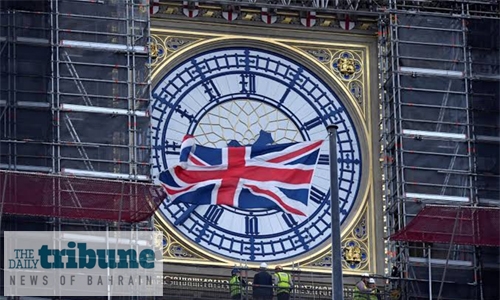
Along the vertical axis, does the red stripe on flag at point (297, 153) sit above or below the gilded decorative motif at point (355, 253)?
above

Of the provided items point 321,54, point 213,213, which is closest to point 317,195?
point 213,213

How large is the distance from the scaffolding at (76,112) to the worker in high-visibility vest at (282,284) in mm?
2312

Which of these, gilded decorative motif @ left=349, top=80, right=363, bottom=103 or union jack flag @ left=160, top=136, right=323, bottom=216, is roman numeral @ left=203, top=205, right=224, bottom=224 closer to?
union jack flag @ left=160, top=136, right=323, bottom=216

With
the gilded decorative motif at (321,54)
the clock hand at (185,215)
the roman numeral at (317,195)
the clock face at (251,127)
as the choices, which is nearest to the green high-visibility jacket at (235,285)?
the clock face at (251,127)

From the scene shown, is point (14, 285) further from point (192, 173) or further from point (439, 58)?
point (439, 58)

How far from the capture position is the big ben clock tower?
46.3 metres

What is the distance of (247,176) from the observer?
45.2 metres

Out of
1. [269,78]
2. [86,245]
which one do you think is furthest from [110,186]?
[269,78]

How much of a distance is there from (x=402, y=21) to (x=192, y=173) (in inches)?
209

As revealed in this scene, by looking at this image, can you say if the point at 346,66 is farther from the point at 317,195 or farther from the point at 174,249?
the point at 174,249

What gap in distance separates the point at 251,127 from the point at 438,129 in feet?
10.8

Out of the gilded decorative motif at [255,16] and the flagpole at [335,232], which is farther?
the gilded decorative motif at [255,16]

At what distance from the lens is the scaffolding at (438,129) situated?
46500 mm

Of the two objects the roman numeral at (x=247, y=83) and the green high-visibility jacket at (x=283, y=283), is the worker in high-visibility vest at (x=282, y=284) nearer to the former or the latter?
the green high-visibility jacket at (x=283, y=283)
